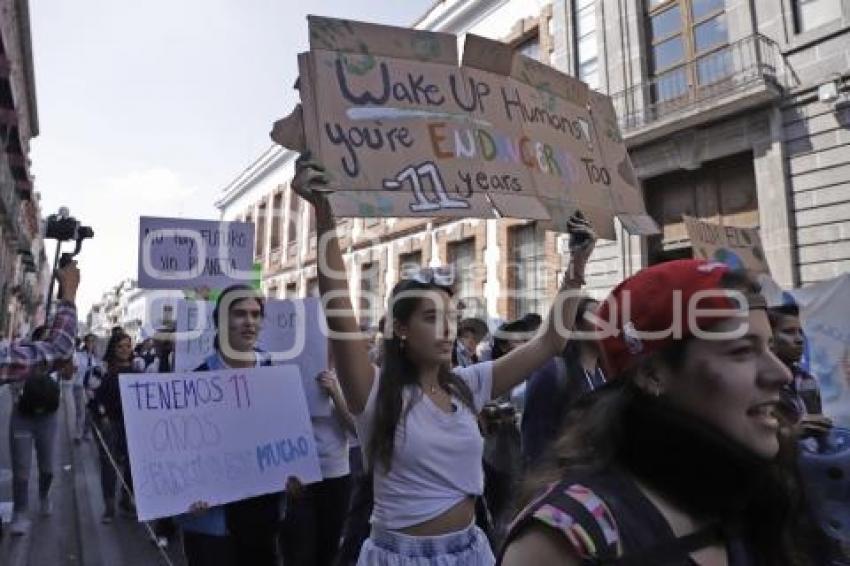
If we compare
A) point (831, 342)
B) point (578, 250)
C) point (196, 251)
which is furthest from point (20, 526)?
point (831, 342)

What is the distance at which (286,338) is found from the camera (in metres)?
4.07

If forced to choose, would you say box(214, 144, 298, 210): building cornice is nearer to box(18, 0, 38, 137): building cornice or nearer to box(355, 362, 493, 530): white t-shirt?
box(18, 0, 38, 137): building cornice

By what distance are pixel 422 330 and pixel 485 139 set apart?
1159mm

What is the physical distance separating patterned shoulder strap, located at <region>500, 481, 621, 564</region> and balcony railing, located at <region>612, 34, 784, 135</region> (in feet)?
32.0

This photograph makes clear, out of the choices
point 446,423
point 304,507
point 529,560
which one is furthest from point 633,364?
point 304,507

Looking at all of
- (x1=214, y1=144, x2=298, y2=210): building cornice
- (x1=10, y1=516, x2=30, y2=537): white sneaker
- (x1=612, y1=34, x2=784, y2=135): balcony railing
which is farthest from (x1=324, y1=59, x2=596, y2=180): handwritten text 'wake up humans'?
(x1=214, y1=144, x2=298, y2=210): building cornice

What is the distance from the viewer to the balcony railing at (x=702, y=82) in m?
Result: 9.05

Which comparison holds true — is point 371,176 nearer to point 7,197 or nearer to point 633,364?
point 633,364

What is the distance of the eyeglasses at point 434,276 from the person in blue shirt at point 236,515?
1.10 metres

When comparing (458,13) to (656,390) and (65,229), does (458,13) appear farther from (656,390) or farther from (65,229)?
(656,390)

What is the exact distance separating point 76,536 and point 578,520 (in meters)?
5.54

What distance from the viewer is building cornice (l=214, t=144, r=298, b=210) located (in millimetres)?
25438

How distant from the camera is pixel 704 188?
10188 millimetres

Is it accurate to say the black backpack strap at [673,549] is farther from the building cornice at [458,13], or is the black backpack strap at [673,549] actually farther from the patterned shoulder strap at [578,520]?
the building cornice at [458,13]
